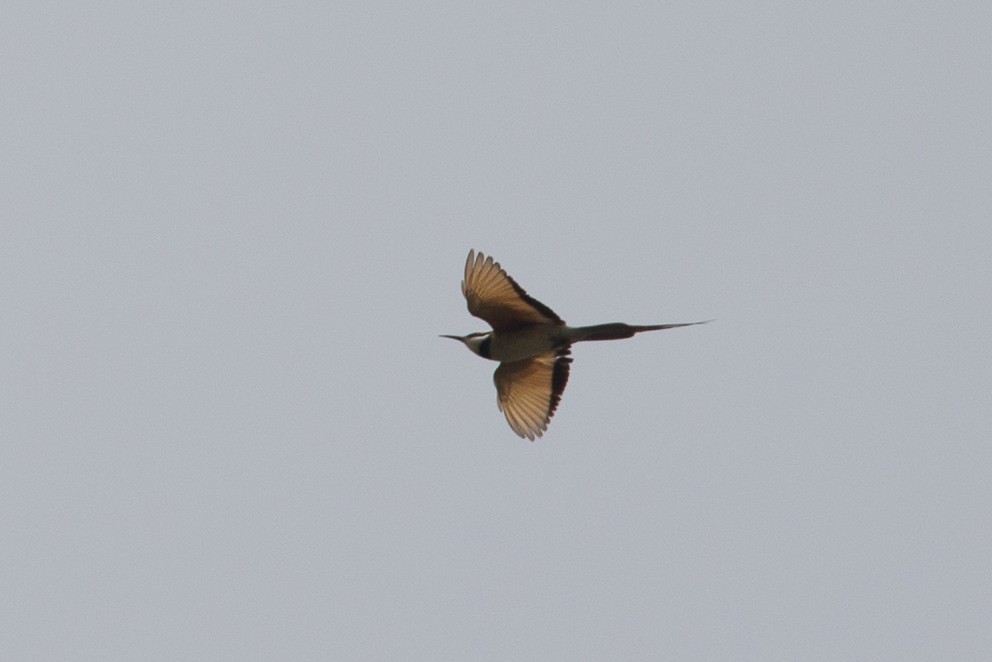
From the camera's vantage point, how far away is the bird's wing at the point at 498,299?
1219 centimetres

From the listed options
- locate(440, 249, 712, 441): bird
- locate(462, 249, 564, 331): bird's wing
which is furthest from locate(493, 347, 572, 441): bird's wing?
locate(462, 249, 564, 331): bird's wing

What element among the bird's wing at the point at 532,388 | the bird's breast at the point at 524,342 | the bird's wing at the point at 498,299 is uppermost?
the bird's wing at the point at 498,299

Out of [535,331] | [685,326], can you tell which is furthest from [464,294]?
[685,326]

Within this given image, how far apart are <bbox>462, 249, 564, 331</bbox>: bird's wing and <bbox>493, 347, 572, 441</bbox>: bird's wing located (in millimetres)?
548

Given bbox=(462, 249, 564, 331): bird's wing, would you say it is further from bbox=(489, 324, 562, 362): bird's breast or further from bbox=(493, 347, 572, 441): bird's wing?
bbox=(493, 347, 572, 441): bird's wing

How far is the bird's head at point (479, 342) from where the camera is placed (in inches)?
508

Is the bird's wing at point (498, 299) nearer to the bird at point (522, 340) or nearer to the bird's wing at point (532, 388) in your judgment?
the bird at point (522, 340)

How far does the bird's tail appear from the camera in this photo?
12070mm

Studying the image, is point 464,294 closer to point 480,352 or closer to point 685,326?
point 480,352

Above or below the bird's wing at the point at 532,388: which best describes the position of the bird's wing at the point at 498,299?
above

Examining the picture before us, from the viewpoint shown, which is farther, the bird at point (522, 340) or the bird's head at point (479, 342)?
the bird's head at point (479, 342)

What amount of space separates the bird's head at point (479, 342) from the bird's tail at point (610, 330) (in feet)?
2.62

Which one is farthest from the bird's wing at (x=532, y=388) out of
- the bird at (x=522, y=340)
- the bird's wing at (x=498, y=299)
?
the bird's wing at (x=498, y=299)

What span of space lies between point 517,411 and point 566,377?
1.66ft
